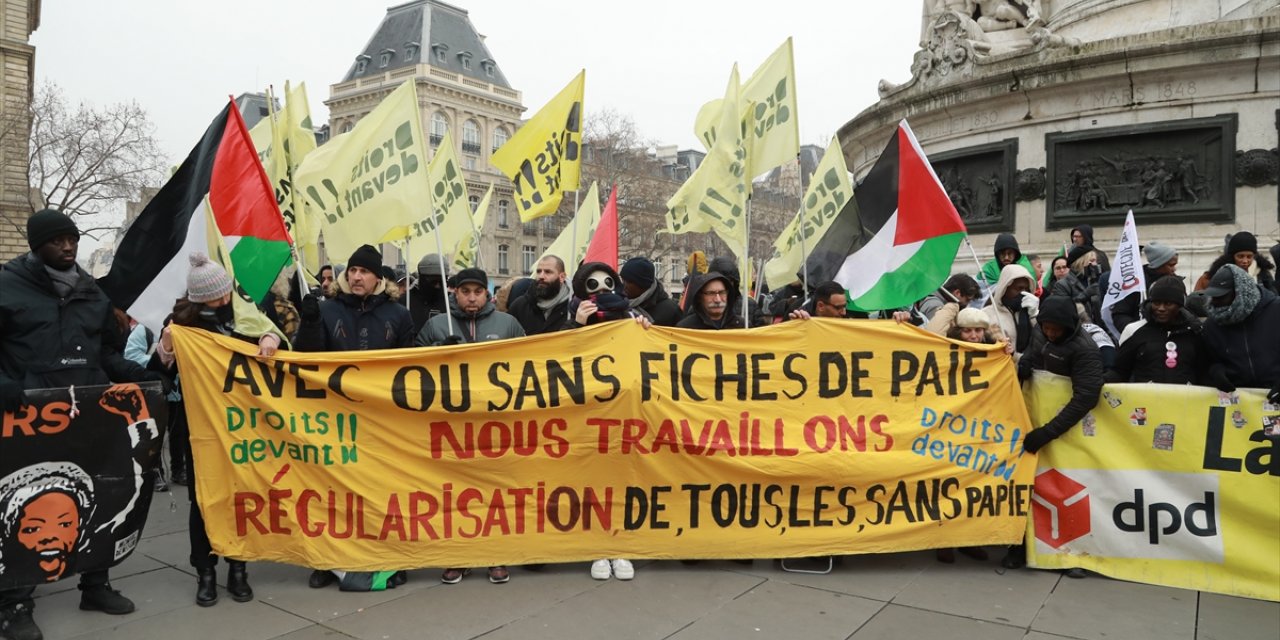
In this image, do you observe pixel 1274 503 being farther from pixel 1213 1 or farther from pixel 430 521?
pixel 1213 1

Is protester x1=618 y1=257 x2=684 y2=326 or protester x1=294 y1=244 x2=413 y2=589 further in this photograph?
protester x1=618 y1=257 x2=684 y2=326

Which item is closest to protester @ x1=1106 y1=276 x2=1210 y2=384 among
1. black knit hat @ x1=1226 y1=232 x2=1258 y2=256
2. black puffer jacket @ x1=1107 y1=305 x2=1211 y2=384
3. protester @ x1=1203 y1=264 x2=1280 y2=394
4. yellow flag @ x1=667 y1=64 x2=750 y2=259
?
black puffer jacket @ x1=1107 y1=305 x2=1211 y2=384

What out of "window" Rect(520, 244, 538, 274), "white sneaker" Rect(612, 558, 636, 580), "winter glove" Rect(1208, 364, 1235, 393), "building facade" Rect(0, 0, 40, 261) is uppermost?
"building facade" Rect(0, 0, 40, 261)

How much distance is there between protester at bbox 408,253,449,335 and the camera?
8.28 meters

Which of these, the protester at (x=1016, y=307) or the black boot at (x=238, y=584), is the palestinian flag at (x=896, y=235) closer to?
the protester at (x=1016, y=307)

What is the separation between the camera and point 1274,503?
17.5 ft

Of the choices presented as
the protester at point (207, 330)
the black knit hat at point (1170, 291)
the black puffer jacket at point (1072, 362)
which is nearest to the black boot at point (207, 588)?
the protester at point (207, 330)

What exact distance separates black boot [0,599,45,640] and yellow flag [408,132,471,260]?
388 centimetres

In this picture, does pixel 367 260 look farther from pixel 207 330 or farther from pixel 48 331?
pixel 48 331

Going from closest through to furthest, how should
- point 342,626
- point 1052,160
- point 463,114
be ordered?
1. point 342,626
2. point 1052,160
3. point 463,114

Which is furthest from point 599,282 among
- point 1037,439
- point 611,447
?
point 1037,439

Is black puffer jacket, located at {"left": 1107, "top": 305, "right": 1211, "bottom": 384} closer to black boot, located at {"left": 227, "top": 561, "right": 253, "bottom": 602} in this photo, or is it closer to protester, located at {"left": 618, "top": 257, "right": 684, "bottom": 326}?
protester, located at {"left": 618, "top": 257, "right": 684, "bottom": 326}

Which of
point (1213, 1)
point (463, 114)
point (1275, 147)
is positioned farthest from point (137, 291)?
point (463, 114)

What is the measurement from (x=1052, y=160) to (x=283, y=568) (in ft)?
37.4
